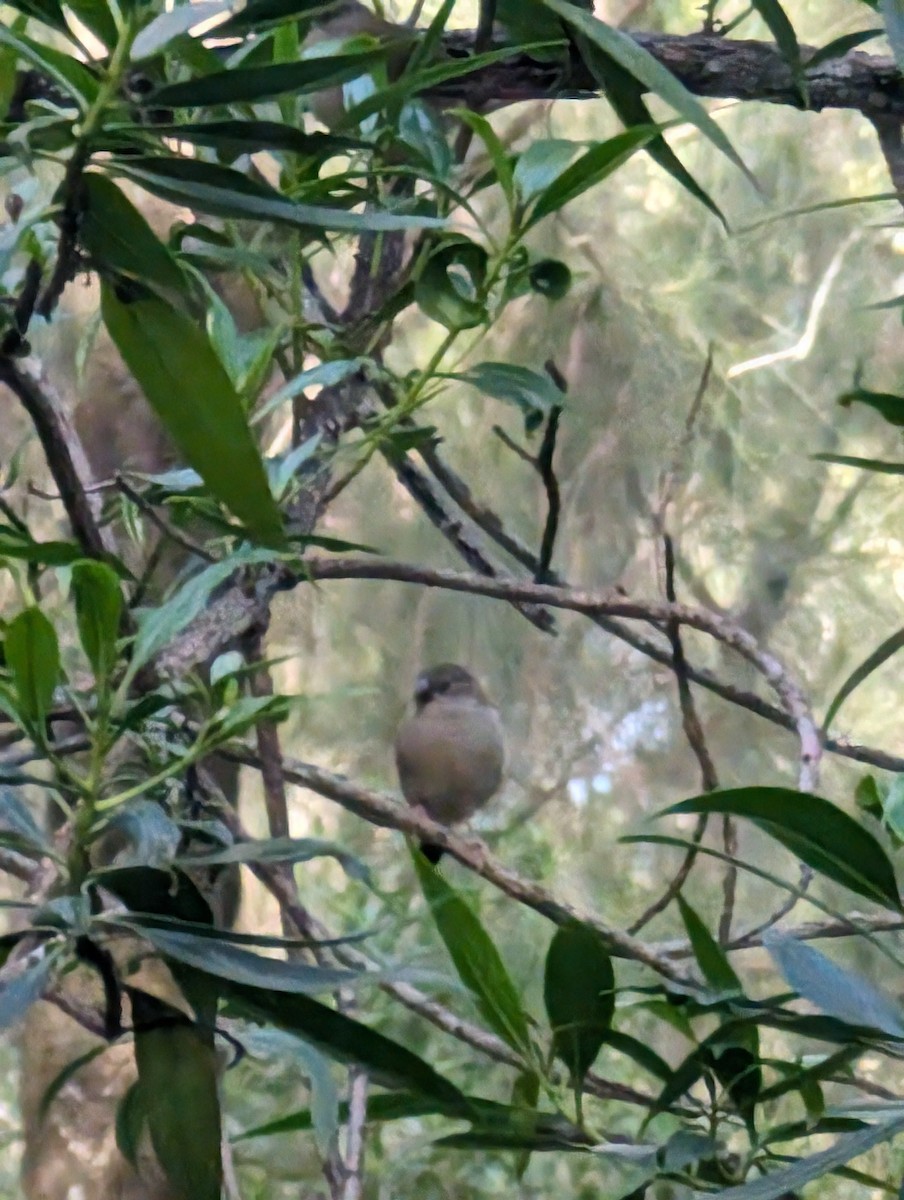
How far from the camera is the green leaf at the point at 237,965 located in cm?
51

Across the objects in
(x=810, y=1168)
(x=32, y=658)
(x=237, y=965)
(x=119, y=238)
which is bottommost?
(x=810, y=1168)

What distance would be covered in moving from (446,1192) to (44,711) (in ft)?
4.58

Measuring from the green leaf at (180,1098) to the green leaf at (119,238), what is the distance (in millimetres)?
322

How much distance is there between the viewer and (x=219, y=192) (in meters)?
0.48

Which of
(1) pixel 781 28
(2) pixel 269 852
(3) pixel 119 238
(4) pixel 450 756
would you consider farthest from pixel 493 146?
(4) pixel 450 756

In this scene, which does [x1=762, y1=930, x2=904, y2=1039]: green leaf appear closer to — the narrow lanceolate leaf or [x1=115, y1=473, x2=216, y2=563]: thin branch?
the narrow lanceolate leaf

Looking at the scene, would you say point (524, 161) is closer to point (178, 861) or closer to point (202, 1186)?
point (178, 861)

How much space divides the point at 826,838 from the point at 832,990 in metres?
0.09

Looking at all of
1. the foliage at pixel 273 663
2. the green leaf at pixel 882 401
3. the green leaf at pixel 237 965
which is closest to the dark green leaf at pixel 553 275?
the foliage at pixel 273 663

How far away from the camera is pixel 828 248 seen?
2.22m

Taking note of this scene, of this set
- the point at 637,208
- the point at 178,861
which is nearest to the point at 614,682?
the point at 637,208

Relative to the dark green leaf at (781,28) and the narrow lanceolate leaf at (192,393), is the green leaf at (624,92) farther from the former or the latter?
the narrow lanceolate leaf at (192,393)

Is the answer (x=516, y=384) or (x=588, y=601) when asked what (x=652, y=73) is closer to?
(x=516, y=384)

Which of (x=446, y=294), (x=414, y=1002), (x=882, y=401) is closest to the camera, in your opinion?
(x=882, y=401)
